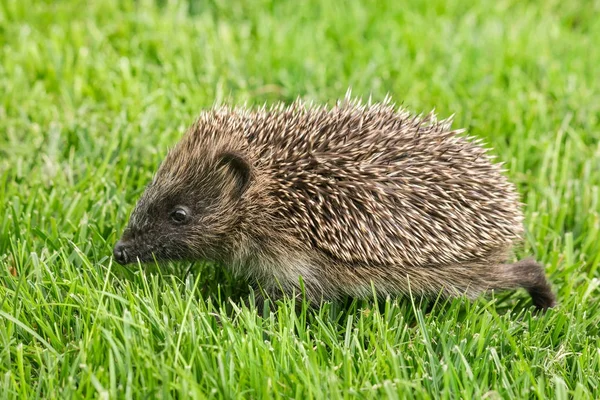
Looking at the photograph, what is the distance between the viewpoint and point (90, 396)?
3613 millimetres

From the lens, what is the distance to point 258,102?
6.85 meters

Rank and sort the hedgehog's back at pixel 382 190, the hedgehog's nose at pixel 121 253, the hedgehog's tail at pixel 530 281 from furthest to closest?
the hedgehog's tail at pixel 530 281 → the hedgehog's nose at pixel 121 253 → the hedgehog's back at pixel 382 190

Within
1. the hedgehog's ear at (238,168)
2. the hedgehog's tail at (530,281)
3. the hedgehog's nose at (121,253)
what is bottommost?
the hedgehog's nose at (121,253)

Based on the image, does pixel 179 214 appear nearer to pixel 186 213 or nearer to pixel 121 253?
pixel 186 213

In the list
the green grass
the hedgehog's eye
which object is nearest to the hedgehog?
the hedgehog's eye

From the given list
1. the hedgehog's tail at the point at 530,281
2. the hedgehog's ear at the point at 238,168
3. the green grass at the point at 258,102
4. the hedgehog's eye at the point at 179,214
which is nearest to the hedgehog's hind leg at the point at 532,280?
the hedgehog's tail at the point at 530,281

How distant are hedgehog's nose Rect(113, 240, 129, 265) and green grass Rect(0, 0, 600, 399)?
4.3 inches

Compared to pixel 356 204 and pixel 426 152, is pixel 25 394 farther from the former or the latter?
pixel 426 152

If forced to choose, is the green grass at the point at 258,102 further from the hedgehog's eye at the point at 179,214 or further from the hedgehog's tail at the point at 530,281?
the hedgehog's eye at the point at 179,214

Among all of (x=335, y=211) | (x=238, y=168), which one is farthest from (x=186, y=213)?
(x=335, y=211)

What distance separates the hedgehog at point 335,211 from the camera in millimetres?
4684

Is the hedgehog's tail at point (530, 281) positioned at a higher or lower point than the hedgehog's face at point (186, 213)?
higher

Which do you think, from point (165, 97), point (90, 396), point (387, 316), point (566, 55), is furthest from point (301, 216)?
point (566, 55)

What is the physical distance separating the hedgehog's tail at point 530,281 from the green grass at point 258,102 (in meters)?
0.12
